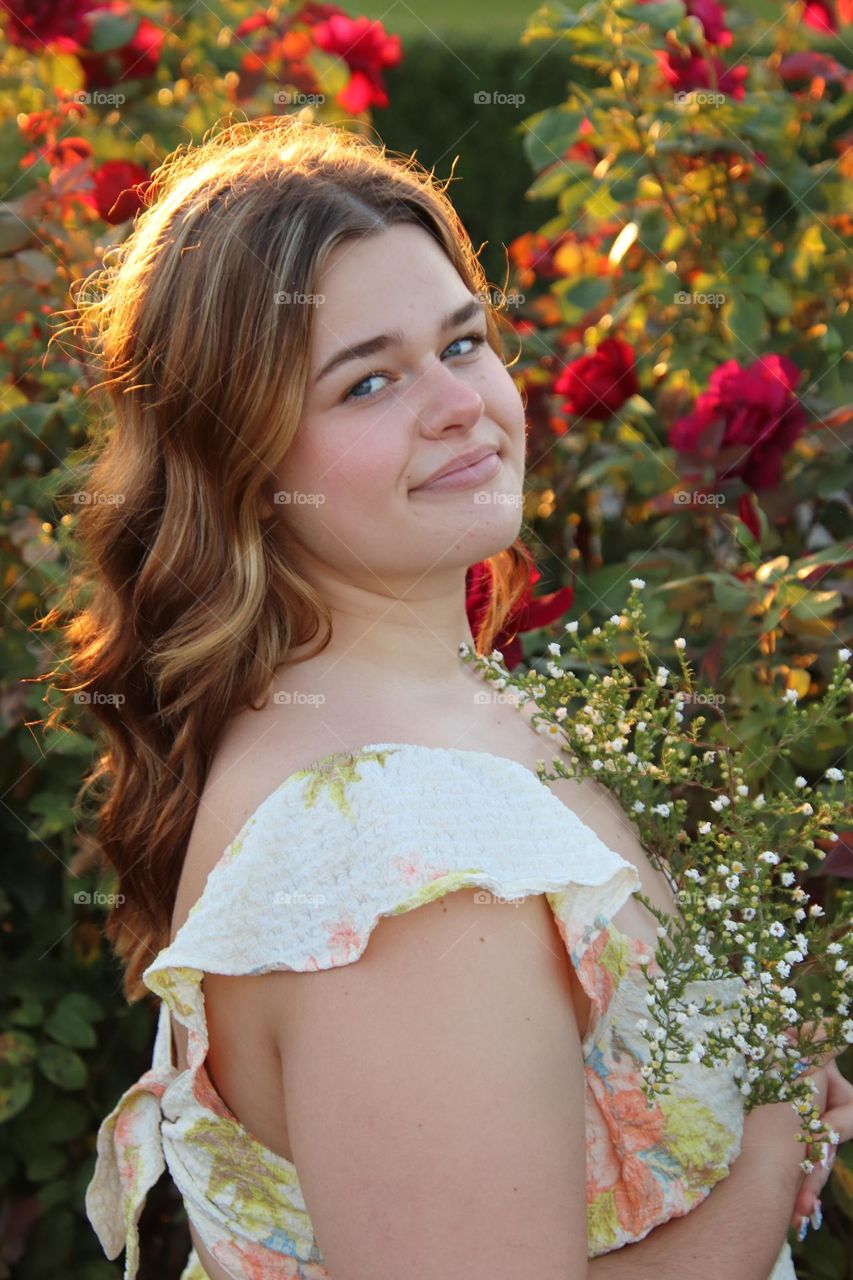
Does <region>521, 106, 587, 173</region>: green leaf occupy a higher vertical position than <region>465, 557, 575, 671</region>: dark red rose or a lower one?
higher

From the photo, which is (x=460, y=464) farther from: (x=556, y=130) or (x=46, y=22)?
(x=46, y=22)

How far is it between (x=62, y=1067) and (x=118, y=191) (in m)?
1.40

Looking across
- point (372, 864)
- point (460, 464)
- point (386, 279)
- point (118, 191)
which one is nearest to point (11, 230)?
point (118, 191)

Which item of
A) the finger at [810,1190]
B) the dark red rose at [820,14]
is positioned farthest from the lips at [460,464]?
the dark red rose at [820,14]

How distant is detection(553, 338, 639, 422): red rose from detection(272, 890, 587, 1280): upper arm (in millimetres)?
1255

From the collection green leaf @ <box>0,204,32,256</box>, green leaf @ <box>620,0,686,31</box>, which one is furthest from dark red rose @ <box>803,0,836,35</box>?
green leaf @ <box>0,204,32,256</box>

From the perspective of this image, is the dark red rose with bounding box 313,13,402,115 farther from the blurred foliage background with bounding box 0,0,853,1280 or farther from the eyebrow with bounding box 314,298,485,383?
the eyebrow with bounding box 314,298,485,383

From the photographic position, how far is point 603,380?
7.09 ft

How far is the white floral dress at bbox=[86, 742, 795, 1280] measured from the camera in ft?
3.61

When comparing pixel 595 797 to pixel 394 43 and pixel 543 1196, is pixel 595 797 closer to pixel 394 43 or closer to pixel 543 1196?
pixel 543 1196

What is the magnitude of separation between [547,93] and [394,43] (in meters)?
5.19

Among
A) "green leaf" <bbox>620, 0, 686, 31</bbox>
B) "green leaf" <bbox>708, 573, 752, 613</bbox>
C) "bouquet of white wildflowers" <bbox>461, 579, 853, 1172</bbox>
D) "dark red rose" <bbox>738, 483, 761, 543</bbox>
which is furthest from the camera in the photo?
"green leaf" <bbox>620, 0, 686, 31</bbox>

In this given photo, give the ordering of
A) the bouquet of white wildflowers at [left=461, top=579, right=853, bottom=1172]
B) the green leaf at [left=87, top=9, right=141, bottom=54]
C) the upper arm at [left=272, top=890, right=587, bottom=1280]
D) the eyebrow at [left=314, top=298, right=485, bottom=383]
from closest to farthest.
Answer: the upper arm at [left=272, top=890, right=587, bottom=1280]
the bouquet of white wildflowers at [left=461, top=579, right=853, bottom=1172]
the eyebrow at [left=314, top=298, right=485, bottom=383]
the green leaf at [left=87, top=9, right=141, bottom=54]

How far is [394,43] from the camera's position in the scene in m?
2.82
